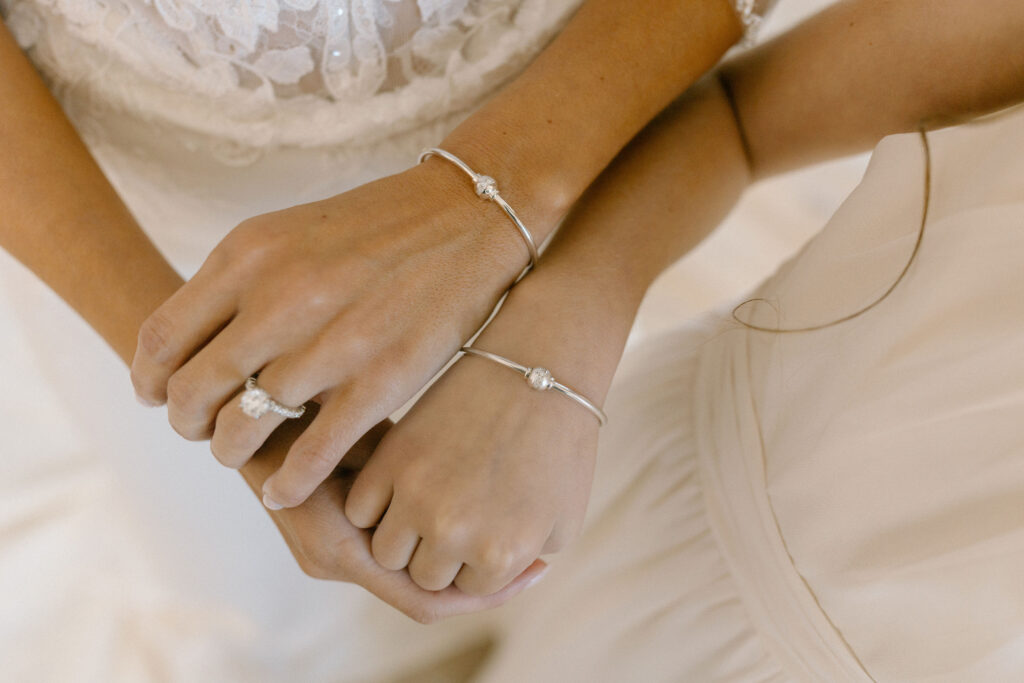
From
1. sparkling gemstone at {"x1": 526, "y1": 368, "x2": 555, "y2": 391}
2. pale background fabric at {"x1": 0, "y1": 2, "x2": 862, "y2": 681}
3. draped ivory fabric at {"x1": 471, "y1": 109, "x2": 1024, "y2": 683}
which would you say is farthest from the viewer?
pale background fabric at {"x1": 0, "y1": 2, "x2": 862, "y2": 681}

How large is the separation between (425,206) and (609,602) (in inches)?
14.9

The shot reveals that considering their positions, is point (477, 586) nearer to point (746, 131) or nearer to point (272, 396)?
point (272, 396)

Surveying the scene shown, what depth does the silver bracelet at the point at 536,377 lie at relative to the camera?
0.55 meters

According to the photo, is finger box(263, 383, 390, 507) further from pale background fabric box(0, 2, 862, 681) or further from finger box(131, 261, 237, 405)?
pale background fabric box(0, 2, 862, 681)

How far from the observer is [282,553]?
0.80 m

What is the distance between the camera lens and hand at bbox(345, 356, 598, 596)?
504 mm

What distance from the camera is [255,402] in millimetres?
482

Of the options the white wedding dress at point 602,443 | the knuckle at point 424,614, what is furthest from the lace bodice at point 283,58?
the knuckle at point 424,614

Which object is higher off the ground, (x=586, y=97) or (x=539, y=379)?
(x=586, y=97)

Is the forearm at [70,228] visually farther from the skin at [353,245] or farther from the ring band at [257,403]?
the ring band at [257,403]

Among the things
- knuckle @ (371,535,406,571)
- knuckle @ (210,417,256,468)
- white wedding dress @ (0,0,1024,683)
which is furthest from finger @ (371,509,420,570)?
white wedding dress @ (0,0,1024,683)

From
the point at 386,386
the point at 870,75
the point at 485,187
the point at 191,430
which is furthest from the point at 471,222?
the point at 870,75

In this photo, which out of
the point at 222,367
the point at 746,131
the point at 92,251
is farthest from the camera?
the point at 746,131

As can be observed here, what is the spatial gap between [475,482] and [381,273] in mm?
157
